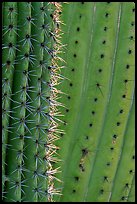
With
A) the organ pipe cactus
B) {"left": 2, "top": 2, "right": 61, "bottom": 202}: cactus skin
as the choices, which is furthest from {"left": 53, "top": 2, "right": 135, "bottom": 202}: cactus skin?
{"left": 2, "top": 2, "right": 61, "bottom": 202}: cactus skin

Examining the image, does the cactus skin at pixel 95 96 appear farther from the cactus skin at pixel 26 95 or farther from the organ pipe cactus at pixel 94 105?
the cactus skin at pixel 26 95

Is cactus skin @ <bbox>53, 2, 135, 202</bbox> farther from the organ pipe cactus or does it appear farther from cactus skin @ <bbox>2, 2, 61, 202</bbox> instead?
cactus skin @ <bbox>2, 2, 61, 202</bbox>

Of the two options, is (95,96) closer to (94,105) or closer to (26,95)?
(94,105)

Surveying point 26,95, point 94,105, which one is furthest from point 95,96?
point 26,95

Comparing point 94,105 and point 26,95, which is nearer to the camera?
point 26,95

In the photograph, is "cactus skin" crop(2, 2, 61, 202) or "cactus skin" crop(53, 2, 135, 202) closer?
"cactus skin" crop(2, 2, 61, 202)

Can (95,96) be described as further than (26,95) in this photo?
Yes

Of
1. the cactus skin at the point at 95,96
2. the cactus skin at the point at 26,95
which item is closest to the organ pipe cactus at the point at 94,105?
the cactus skin at the point at 95,96
